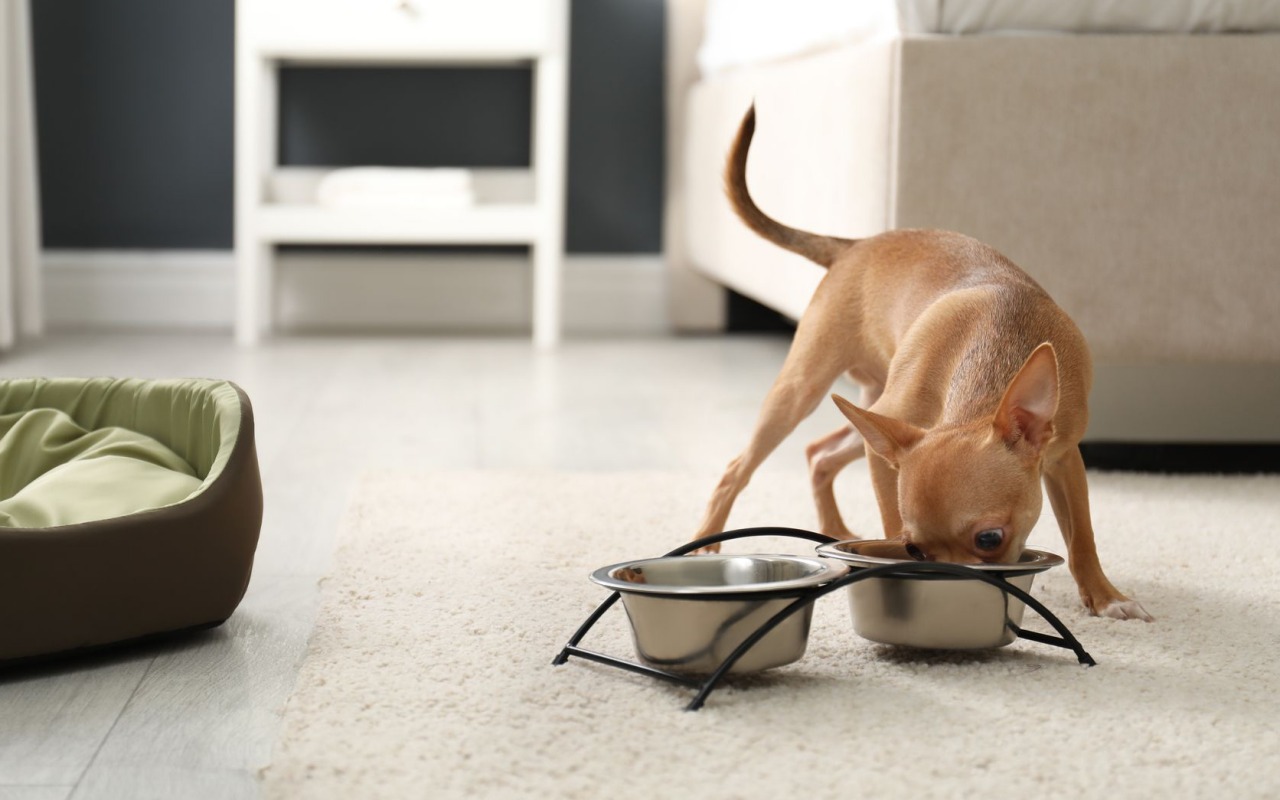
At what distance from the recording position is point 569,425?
2523 mm

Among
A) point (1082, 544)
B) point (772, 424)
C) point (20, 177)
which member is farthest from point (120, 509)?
point (20, 177)

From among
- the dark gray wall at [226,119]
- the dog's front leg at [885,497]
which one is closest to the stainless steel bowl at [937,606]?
the dog's front leg at [885,497]

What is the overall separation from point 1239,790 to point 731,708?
14.6 inches

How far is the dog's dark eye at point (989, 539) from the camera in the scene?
119 cm

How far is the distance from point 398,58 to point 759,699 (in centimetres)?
273

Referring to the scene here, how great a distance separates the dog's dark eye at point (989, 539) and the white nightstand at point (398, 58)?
7.79 ft

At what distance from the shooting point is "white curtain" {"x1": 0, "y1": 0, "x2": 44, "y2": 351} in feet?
10.8

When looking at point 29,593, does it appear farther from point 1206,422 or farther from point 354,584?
point 1206,422

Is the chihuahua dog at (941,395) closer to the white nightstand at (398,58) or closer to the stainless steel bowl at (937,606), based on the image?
the stainless steel bowl at (937,606)

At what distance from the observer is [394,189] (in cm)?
343

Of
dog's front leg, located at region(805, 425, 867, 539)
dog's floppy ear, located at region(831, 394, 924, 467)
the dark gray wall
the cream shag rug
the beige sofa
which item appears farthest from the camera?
the dark gray wall

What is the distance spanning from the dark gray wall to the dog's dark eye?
2.83 metres

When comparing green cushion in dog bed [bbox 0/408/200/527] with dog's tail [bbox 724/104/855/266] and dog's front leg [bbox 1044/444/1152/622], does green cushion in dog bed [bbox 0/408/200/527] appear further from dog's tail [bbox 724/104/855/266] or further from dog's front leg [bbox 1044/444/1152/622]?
dog's front leg [bbox 1044/444/1152/622]

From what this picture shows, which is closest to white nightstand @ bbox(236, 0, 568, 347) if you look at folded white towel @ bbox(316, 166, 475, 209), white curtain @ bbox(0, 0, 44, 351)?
folded white towel @ bbox(316, 166, 475, 209)
